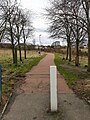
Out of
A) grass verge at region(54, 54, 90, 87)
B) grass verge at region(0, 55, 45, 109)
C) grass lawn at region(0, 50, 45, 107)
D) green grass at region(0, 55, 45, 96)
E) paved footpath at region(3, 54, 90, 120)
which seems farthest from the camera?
grass verge at region(54, 54, 90, 87)

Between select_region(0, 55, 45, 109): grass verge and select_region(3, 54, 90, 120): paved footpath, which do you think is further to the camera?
select_region(0, 55, 45, 109): grass verge

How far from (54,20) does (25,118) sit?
14.2 m

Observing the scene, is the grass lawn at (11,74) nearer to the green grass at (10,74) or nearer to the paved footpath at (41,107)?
the green grass at (10,74)

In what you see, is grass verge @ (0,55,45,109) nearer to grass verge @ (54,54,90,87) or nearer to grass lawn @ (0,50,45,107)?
grass lawn @ (0,50,45,107)

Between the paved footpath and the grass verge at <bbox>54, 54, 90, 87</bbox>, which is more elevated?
the paved footpath

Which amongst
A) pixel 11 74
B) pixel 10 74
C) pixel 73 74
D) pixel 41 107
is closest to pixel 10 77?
pixel 11 74

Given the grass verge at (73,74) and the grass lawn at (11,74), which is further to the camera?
the grass verge at (73,74)

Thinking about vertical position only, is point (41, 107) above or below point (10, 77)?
above

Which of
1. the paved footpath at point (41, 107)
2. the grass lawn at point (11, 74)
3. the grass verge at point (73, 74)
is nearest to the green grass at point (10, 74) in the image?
the grass lawn at point (11, 74)

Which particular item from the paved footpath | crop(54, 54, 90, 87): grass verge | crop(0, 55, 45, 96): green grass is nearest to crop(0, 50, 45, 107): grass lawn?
crop(0, 55, 45, 96): green grass

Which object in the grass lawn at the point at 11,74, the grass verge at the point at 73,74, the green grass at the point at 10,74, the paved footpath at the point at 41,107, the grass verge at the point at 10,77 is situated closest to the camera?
the paved footpath at the point at 41,107

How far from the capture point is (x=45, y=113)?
701 cm

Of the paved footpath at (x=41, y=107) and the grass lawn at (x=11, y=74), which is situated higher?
the paved footpath at (x=41, y=107)

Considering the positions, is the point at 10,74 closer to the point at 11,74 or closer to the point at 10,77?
the point at 11,74
